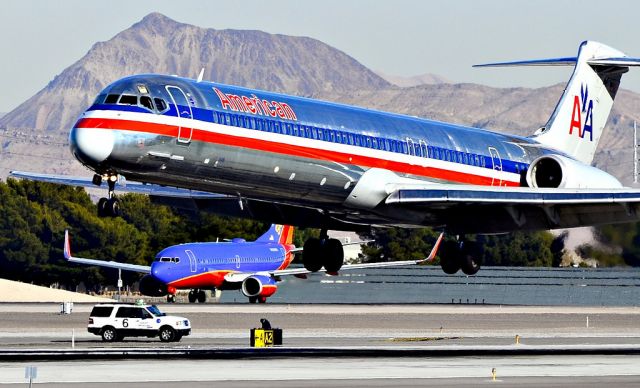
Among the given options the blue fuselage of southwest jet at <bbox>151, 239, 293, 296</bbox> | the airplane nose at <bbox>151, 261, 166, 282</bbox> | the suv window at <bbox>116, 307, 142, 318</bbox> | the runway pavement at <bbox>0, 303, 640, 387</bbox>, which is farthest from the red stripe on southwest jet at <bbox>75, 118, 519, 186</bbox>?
the blue fuselage of southwest jet at <bbox>151, 239, 293, 296</bbox>

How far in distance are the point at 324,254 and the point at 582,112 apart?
1498 cm

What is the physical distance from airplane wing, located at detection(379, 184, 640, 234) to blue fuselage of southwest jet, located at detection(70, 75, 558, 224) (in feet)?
3.92

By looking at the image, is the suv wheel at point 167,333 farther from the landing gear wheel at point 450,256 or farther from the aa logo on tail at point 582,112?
the aa logo on tail at point 582,112

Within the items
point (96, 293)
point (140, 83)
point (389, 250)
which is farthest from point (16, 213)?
point (140, 83)

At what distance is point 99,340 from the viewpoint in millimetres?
70250

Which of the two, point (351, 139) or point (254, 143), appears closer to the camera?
point (254, 143)

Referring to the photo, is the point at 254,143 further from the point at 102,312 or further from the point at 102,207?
the point at 102,312

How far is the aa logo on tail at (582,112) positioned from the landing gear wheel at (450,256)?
10.2 metres

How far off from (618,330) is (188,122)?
5298 cm

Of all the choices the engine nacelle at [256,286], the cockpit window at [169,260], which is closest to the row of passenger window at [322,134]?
the cockpit window at [169,260]

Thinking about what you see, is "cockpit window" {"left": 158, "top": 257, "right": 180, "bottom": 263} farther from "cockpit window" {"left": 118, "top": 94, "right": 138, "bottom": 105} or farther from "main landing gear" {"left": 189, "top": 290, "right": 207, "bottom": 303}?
"cockpit window" {"left": 118, "top": 94, "right": 138, "bottom": 105}

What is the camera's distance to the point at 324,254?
51.6 meters

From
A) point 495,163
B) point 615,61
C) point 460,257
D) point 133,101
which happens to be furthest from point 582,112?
point 133,101

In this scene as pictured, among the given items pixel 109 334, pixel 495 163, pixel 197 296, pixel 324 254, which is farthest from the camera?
pixel 197 296
